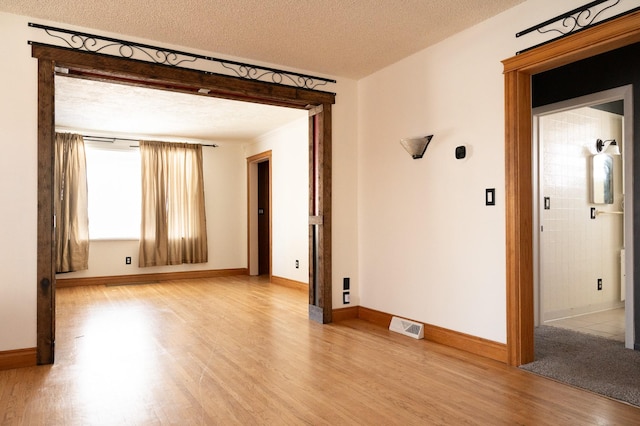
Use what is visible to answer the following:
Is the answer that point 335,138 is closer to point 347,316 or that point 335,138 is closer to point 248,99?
point 248,99

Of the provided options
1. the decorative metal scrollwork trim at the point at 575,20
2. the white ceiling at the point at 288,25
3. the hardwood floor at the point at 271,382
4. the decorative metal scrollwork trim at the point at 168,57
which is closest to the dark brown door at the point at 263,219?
the white ceiling at the point at 288,25

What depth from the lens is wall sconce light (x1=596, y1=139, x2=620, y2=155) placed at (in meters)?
5.14

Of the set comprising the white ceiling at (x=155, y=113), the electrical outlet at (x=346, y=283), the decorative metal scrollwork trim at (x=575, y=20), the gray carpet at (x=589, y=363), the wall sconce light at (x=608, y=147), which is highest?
the white ceiling at (x=155, y=113)

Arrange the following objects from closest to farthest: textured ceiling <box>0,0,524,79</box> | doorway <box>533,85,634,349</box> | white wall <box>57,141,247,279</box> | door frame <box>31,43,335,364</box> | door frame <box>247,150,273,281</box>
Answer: textured ceiling <box>0,0,524,79</box>, door frame <box>31,43,335,364</box>, doorway <box>533,85,634,349</box>, white wall <box>57,141,247,279</box>, door frame <box>247,150,273,281</box>

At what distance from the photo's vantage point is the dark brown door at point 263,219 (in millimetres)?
8438

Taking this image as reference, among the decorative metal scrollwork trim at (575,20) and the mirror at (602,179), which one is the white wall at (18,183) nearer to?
the decorative metal scrollwork trim at (575,20)

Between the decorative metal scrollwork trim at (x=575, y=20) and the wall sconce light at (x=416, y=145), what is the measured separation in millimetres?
1099

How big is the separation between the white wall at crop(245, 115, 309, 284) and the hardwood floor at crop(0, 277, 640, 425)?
219 cm

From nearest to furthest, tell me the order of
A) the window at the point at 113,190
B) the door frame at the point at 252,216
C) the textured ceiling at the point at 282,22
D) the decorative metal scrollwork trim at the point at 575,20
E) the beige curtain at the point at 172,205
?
the decorative metal scrollwork trim at the point at 575,20 < the textured ceiling at the point at 282,22 < the window at the point at 113,190 < the beige curtain at the point at 172,205 < the door frame at the point at 252,216

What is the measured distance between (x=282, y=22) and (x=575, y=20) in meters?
2.04

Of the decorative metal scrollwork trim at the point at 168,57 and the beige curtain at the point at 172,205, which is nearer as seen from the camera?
the decorative metal scrollwork trim at the point at 168,57

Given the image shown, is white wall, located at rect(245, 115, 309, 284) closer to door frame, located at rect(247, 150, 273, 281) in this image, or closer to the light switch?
door frame, located at rect(247, 150, 273, 281)

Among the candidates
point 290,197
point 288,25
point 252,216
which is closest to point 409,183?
point 288,25


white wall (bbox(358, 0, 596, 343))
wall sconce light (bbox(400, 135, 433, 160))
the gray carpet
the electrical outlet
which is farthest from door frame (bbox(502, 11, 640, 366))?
the electrical outlet
